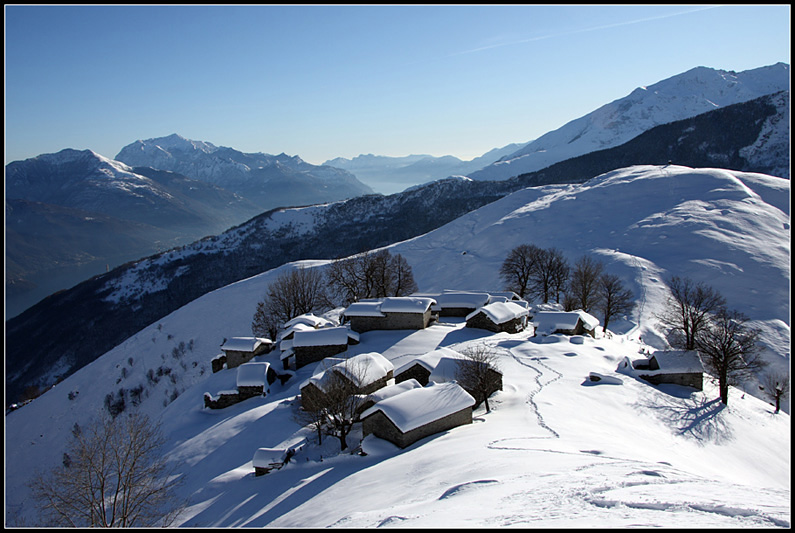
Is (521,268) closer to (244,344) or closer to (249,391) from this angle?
(244,344)

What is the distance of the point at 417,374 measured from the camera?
3077 centimetres

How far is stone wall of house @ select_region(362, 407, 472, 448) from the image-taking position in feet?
74.9

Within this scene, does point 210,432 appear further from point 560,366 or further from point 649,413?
point 649,413

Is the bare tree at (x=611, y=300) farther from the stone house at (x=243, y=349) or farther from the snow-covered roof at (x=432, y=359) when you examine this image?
the stone house at (x=243, y=349)

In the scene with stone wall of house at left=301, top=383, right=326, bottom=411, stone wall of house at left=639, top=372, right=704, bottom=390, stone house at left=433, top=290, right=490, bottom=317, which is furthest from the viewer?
stone house at left=433, top=290, right=490, bottom=317

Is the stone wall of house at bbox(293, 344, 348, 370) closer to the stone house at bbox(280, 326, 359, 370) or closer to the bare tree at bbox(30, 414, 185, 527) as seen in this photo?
the stone house at bbox(280, 326, 359, 370)

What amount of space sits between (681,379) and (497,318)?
15235mm

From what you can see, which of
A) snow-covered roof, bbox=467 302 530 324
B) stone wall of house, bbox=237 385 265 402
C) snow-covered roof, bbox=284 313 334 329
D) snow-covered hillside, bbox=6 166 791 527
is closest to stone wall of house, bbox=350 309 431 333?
snow-covered hillside, bbox=6 166 791 527

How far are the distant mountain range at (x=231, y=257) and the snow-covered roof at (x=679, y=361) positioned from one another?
52654mm

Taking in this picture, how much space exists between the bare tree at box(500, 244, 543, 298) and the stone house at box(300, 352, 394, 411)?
31952mm

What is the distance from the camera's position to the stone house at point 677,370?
107 feet

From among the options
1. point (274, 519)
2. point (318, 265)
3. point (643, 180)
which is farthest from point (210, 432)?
point (643, 180)

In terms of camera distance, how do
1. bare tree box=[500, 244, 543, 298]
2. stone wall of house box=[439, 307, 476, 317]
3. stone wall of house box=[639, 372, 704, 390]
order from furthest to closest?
1. bare tree box=[500, 244, 543, 298]
2. stone wall of house box=[439, 307, 476, 317]
3. stone wall of house box=[639, 372, 704, 390]

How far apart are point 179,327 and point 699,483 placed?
246 feet
